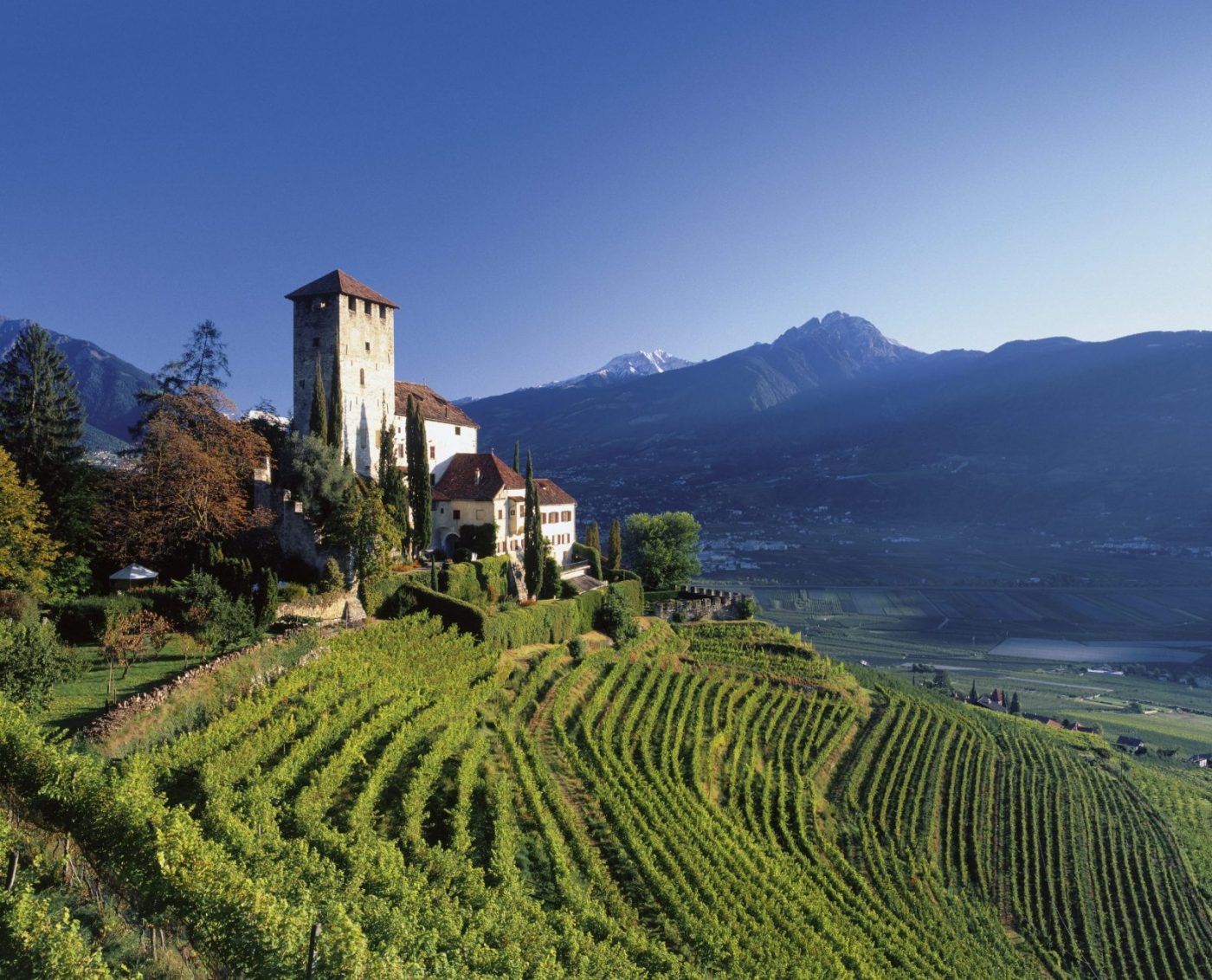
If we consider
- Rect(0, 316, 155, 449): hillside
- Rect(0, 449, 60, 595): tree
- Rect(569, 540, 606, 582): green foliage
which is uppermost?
Rect(0, 316, 155, 449): hillside

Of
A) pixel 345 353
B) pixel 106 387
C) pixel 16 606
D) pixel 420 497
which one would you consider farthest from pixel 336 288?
pixel 106 387

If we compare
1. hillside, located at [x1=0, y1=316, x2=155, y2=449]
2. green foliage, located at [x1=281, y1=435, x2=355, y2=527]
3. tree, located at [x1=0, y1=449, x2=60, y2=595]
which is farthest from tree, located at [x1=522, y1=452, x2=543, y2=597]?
hillside, located at [x1=0, y1=316, x2=155, y2=449]

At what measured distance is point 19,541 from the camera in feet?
98.0

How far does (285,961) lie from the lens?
10836mm

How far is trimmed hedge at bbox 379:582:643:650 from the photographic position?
36.2 meters

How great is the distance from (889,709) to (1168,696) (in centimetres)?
7781

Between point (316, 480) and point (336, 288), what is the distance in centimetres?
1264

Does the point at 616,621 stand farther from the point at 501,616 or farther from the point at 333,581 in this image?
the point at 333,581

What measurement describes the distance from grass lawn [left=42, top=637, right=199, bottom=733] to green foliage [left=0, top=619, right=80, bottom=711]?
79cm

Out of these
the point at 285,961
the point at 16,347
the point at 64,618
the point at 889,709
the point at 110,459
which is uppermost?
the point at 16,347

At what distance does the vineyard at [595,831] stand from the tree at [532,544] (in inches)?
291

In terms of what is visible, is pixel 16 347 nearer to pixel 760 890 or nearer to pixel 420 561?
pixel 420 561

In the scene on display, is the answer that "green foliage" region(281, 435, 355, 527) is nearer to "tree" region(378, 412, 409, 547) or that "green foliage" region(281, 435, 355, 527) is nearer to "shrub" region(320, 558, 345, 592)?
"tree" region(378, 412, 409, 547)

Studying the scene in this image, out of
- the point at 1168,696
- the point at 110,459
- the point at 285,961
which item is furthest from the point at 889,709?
the point at 1168,696
